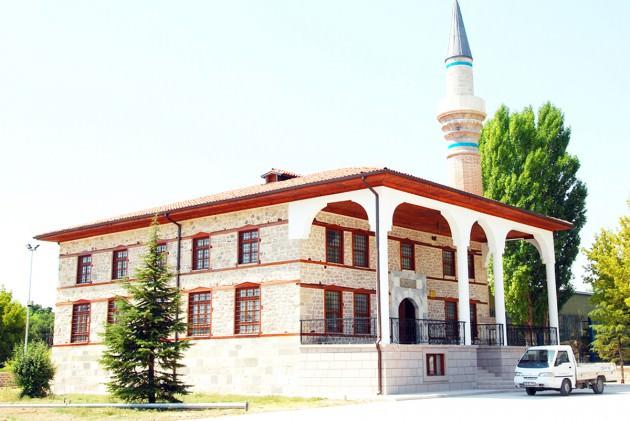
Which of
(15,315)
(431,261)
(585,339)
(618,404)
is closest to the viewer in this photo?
(618,404)

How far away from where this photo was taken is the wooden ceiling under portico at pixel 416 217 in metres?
23.4

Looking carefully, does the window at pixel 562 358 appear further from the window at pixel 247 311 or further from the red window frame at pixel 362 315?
the window at pixel 247 311

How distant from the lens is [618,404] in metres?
16.4

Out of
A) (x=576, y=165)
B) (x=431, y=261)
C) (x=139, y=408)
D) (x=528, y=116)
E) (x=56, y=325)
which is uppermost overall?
(x=528, y=116)

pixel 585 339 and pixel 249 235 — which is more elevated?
pixel 249 235

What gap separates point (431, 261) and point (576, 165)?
12.0 m

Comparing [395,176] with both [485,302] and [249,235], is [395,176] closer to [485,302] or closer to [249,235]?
[249,235]

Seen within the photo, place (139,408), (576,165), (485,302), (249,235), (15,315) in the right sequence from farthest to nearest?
(15,315) → (576,165) → (485,302) → (249,235) → (139,408)

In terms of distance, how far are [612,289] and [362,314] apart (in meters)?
11.2

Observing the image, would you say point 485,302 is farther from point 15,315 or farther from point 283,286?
point 15,315

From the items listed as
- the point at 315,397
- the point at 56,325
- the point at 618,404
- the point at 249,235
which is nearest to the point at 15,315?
the point at 56,325

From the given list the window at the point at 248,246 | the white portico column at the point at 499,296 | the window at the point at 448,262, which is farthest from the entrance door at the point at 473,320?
the window at the point at 248,246

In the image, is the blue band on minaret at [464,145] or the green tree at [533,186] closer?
the green tree at [533,186]

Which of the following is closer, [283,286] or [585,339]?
[283,286]
